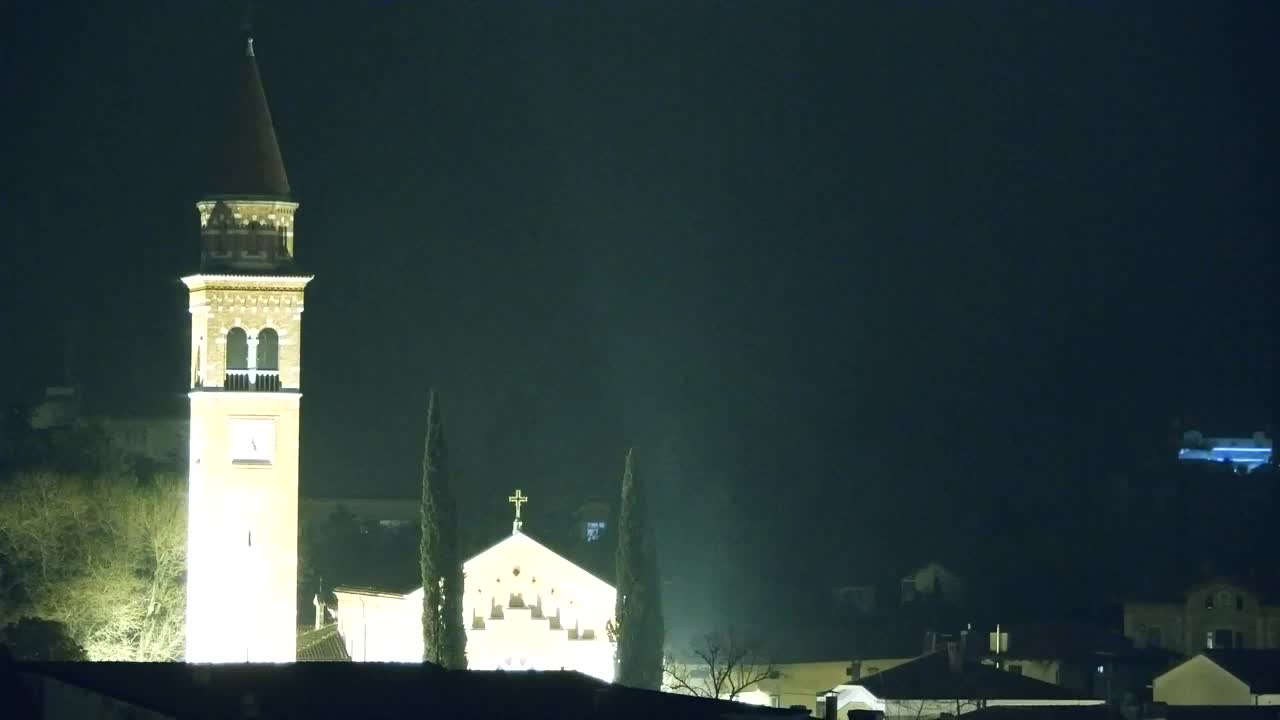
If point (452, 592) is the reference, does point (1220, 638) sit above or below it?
above

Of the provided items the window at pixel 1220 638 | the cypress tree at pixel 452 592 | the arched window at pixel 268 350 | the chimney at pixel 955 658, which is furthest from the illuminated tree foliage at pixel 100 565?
the window at pixel 1220 638

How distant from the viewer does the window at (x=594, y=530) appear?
324 ft

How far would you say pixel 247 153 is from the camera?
7156 centimetres

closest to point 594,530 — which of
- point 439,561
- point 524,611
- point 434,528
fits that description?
point 524,611

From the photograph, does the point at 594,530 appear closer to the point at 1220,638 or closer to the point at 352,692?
the point at 1220,638

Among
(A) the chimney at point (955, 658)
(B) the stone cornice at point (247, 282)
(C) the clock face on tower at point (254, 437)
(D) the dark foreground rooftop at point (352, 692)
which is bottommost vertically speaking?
(D) the dark foreground rooftop at point (352, 692)

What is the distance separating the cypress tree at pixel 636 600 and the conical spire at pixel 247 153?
10.9 m

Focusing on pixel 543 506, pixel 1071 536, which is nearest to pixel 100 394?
pixel 543 506

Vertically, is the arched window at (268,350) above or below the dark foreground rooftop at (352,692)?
above

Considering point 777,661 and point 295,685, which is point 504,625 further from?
point 295,685

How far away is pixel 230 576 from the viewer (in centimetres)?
7069

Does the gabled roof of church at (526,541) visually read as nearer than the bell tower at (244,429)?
No

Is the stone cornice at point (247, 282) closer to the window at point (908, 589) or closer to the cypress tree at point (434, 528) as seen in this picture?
the cypress tree at point (434, 528)

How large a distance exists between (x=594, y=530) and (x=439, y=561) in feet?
93.5
